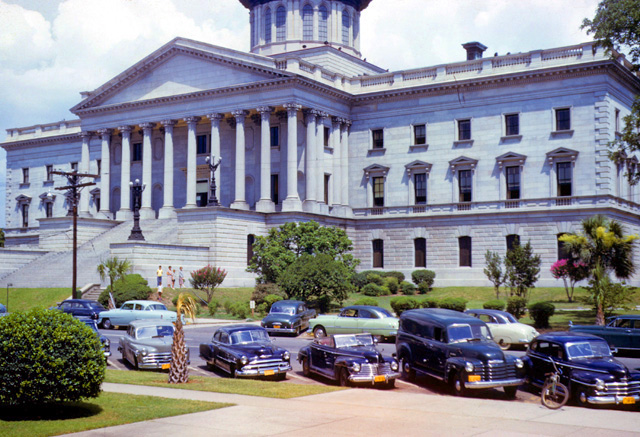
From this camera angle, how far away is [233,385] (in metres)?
21.4

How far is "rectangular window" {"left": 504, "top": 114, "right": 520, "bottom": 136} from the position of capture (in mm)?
62625

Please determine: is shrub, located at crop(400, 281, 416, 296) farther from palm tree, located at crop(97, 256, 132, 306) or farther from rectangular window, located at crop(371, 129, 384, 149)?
palm tree, located at crop(97, 256, 132, 306)

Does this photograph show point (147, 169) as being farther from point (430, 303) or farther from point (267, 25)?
point (430, 303)

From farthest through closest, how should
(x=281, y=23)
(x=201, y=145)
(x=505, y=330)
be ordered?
(x=281, y=23)
(x=201, y=145)
(x=505, y=330)

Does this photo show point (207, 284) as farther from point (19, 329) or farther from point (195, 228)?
point (19, 329)

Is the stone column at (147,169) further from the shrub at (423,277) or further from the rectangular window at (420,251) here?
the shrub at (423,277)

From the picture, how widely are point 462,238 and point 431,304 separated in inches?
942

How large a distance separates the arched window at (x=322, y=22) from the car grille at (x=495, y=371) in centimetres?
6171

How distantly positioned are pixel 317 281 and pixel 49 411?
2961 centimetres

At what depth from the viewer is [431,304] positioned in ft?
136

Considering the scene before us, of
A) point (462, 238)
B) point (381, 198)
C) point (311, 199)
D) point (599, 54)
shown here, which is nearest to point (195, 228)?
point (311, 199)

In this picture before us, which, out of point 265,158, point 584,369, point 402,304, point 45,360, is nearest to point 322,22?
point 265,158

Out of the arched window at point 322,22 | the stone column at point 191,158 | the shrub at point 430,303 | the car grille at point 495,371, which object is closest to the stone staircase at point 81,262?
the stone column at point 191,158

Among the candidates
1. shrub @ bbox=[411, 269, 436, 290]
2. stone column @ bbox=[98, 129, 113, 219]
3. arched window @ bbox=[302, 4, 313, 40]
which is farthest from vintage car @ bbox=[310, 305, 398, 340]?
arched window @ bbox=[302, 4, 313, 40]
